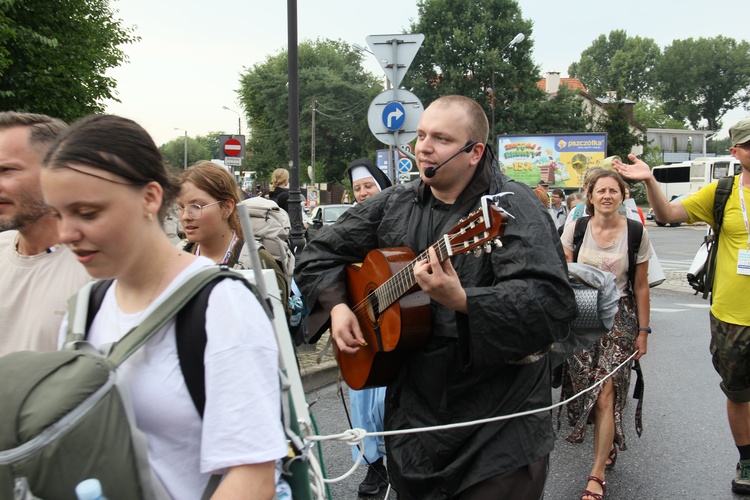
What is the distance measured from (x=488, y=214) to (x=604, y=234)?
2.85 m

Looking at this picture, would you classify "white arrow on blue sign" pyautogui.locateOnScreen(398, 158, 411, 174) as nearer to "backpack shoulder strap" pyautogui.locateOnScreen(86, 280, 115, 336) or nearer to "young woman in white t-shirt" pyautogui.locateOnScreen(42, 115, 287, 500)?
"backpack shoulder strap" pyautogui.locateOnScreen(86, 280, 115, 336)

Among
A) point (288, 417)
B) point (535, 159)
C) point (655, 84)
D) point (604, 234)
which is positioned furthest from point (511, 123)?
point (655, 84)

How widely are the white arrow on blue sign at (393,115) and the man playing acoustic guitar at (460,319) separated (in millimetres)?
5441

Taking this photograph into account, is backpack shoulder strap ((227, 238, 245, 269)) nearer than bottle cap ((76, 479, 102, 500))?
No

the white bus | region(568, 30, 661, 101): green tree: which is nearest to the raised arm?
the white bus

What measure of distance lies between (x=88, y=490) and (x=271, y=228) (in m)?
3.30

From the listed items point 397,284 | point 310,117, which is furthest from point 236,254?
point 310,117

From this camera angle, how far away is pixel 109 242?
1.42 metres

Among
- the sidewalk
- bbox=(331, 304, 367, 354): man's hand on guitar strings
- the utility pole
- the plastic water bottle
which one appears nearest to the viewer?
the plastic water bottle

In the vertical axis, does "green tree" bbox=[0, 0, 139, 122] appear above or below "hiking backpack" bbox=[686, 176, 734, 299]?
above

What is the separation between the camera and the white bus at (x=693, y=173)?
1604 inches

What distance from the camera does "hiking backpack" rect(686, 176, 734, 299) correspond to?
13.6 ft

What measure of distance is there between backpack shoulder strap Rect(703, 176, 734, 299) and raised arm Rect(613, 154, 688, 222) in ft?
0.59

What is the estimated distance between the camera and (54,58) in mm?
16688
